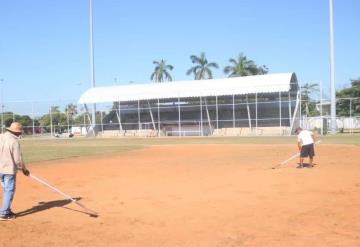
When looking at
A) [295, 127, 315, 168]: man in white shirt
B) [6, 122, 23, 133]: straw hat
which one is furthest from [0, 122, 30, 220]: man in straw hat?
[295, 127, 315, 168]: man in white shirt

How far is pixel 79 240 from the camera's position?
6961mm

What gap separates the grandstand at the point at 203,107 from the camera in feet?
185

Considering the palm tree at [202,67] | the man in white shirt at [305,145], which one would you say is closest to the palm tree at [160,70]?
the palm tree at [202,67]

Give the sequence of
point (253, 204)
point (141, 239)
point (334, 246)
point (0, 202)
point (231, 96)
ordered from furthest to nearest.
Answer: point (231, 96) → point (0, 202) → point (253, 204) → point (141, 239) → point (334, 246)

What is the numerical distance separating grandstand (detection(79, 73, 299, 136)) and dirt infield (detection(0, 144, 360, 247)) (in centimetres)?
4190

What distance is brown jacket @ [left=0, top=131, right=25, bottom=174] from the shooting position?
857 cm

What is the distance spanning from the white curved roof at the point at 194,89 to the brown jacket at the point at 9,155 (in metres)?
47.5

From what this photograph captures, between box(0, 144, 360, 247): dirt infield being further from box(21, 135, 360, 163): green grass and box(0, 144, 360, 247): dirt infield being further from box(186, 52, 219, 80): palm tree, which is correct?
box(186, 52, 219, 80): palm tree

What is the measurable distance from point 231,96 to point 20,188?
49.1 meters

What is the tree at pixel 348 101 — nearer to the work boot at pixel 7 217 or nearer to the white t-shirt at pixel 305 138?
the white t-shirt at pixel 305 138

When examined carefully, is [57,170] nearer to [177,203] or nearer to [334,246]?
[177,203]

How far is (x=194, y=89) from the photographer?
198 feet

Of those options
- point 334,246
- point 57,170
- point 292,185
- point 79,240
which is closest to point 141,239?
point 79,240

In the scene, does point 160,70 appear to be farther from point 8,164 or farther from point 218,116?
point 8,164
